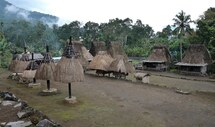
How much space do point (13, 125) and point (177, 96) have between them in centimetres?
1070

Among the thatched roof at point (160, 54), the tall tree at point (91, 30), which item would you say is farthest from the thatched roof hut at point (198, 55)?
the tall tree at point (91, 30)

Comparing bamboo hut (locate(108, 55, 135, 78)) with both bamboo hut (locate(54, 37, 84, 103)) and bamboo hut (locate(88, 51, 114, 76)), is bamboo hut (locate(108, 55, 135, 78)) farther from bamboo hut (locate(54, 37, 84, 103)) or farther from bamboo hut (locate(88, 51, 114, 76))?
bamboo hut (locate(54, 37, 84, 103))

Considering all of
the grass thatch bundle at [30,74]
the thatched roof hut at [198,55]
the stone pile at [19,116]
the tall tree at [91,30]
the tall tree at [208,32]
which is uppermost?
the tall tree at [91,30]

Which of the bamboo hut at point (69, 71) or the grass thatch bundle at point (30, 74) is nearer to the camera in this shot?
the bamboo hut at point (69, 71)

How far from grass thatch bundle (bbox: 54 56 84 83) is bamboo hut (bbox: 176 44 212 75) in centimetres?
2075

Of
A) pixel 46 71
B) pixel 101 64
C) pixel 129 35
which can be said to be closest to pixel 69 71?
pixel 46 71

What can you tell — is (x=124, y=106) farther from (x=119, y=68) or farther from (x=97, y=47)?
Result: (x=97, y=47)

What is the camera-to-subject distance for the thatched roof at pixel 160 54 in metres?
38.4

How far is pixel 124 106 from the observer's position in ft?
51.0

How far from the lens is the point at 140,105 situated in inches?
623

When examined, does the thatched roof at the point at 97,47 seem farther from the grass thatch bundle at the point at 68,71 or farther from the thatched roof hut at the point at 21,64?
the grass thatch bundle at the point at 68,71

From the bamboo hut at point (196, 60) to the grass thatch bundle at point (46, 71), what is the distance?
20.7 m

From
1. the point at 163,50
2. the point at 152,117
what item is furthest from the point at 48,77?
the point at 163,50

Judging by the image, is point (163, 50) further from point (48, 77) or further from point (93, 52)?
point (48, 77)
